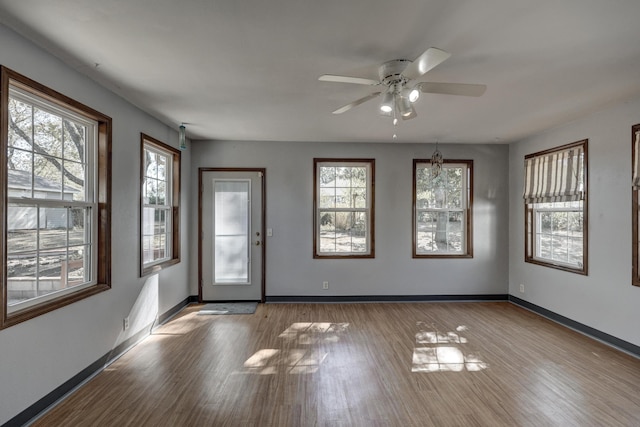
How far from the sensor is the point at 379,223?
518 cm

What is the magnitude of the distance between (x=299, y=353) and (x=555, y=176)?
3875 millimetres

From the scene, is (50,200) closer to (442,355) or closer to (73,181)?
(73,181)

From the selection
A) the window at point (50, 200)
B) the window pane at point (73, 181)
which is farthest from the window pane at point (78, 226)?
the window pane at point (73, 181)

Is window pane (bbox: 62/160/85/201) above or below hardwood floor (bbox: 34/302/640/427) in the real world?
above

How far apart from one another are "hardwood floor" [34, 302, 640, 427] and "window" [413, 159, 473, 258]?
4.51ft

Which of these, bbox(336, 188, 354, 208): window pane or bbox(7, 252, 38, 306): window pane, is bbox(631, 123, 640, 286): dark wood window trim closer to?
bbox(336, 188, 354, 208): window pane

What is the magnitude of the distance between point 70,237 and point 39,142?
0.77 metres

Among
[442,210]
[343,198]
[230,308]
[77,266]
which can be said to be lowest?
[230,308]

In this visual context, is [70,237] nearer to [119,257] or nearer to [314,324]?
[119,257]

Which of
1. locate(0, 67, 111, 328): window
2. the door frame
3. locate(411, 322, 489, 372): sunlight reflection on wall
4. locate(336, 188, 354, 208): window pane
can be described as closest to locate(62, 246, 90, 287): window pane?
locate(0, 67, 111, 328): window

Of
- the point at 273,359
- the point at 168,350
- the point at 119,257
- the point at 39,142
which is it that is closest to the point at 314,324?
the point at 273,359

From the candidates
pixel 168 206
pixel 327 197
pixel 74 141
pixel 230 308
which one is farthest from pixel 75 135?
pixel 327 197

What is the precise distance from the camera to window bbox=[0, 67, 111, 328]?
2.13 metres

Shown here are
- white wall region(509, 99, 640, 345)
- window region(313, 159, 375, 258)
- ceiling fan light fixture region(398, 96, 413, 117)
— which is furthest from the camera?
window region(313, 159, 375, 258)
